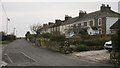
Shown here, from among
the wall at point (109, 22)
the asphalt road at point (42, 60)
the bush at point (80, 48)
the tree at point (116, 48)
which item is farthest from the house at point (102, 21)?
the tree at point (116, 48)

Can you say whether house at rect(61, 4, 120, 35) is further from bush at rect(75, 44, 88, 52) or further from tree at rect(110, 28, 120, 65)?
tree at rect(110, 28, 120, 65)

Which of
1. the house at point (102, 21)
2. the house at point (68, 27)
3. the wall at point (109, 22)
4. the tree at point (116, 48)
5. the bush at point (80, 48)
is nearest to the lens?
the tree at point (116, 48)

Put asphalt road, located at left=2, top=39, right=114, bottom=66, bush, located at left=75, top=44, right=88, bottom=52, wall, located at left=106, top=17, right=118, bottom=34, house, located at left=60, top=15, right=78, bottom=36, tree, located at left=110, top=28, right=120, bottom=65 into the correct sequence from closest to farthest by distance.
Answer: tree, located at left=110, top=28, right=120, bottom=65 → asphalt road, located at left=2, top=39, right=114, bottom=66 → bush, located at left=75, top=44, right=88, bottom=52 → wall, located at left=106, top=17, right=118, bottom=34 → house, located at left=60, top=15, right=78, bottom=36

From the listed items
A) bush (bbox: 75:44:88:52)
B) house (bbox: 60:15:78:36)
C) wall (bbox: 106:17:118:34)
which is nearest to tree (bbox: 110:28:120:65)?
bush (bbox: 75:44:88:52)

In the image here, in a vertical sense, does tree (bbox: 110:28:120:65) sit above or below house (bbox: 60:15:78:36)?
below

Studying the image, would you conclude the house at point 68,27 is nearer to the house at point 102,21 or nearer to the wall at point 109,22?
the house at point 102,21

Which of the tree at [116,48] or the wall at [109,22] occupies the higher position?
the wall at [109,22]

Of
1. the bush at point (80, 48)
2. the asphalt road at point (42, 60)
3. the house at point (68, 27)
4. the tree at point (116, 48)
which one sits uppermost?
the house at point (68, 27)

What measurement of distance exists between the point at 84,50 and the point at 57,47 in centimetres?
522

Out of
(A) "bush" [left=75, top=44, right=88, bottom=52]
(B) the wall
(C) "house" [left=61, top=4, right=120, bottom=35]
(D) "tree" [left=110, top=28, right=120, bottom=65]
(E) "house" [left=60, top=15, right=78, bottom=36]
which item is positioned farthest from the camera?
(E) "house" [left=60, top=15, right=78, bottom=36]

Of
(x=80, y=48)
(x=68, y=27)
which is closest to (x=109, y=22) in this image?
(x=68, y=27)

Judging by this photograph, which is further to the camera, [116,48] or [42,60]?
[42,60]

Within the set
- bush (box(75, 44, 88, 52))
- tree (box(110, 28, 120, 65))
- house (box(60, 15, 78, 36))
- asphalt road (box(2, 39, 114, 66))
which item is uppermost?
house (box(60, 15, 78, 36))

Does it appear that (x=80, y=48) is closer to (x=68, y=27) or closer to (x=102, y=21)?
(x=102, y=21)
